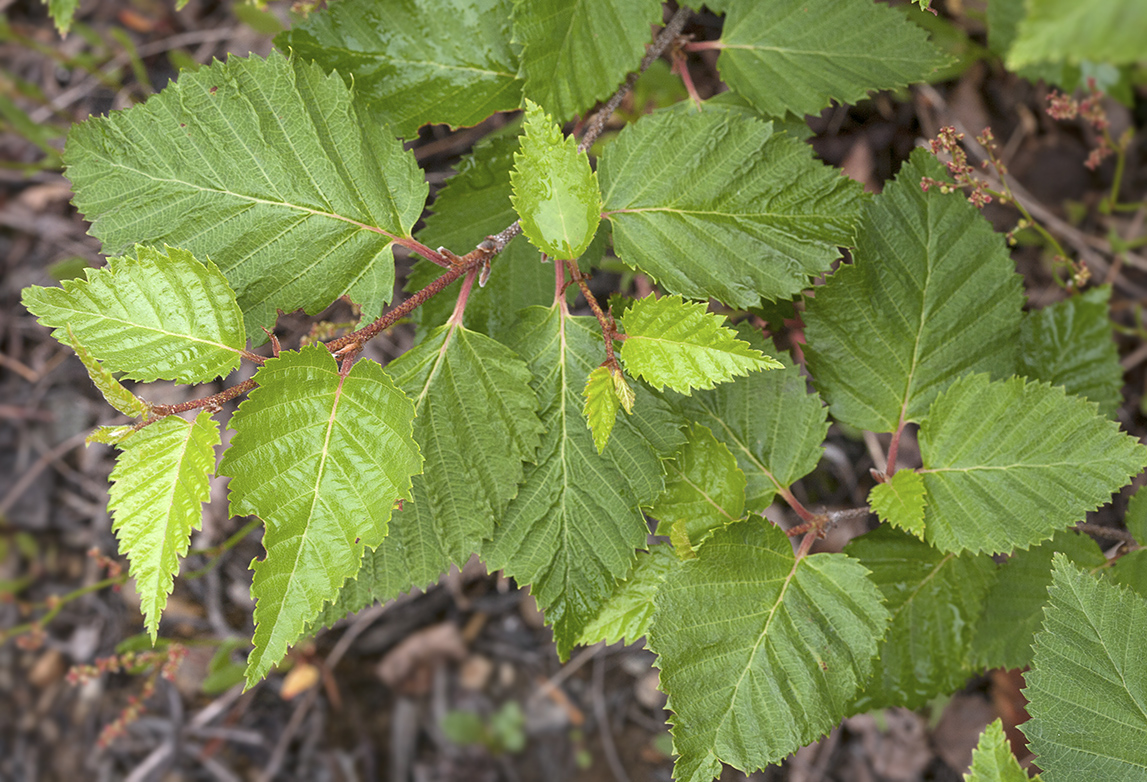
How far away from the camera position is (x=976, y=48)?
2.88 metres

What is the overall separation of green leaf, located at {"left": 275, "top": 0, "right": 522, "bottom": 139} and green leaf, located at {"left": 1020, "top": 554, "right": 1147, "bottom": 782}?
1.70 meters

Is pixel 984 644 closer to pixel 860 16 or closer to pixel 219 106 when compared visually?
pixel 860 16

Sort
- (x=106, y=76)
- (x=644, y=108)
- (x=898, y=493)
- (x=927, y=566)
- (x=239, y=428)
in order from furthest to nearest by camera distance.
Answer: (x=106, y=76)
(x=644, y=108)
(x=927, y=566)
(x=898, y=493)
(x=239, y=428)

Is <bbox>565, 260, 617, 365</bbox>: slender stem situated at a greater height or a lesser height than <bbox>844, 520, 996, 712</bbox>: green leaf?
greater

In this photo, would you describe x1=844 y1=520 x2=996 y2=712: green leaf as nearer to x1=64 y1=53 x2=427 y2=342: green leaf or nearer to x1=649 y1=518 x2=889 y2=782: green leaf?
x1=649 y1=518 x2=889 y2=782: green leaf

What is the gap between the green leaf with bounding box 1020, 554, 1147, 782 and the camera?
154 cm

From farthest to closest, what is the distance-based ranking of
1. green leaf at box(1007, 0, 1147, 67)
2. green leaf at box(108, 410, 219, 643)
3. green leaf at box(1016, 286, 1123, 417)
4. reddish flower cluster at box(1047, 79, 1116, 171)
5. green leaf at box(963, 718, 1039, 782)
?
reddish flower cluster at box(1047, 79, 1116, 171), green leaf at box(1016, 286, 1123, 417), green leaf at box(963, 718, 1039, 782), green leaf at box(108, 410, 219, 643), green leaf at box(1007, 0, 1147, 67)

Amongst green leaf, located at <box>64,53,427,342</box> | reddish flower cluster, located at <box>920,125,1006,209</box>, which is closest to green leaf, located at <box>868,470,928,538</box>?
reddish flower cluster, located at <box>920,125,1006,209</box>

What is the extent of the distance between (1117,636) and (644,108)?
214 cm

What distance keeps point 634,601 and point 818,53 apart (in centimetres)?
147

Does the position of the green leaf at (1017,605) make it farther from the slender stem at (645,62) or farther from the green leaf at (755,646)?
the slender stem at (645,62)

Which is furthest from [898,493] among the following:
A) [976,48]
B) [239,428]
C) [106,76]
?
[106,76]

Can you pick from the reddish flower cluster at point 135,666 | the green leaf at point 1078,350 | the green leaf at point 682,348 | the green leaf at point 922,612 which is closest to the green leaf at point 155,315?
the green leaf at point 682,348

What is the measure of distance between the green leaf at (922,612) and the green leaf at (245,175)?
143cm
